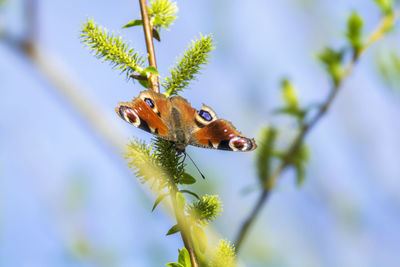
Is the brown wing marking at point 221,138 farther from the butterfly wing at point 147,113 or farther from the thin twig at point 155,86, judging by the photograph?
the thin twig at point 155,86

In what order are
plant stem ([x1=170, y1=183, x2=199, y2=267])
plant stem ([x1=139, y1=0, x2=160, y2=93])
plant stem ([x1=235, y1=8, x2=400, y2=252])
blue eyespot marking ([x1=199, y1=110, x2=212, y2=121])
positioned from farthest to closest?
plant stem ([x1=235, y1=8, x2=400, y2=252])
blue eyespot marking ([x1=199, y1=110, x2=212, y2=121])
plant stem ([x1=139, y1=0, x2=160, y2=93])
plant stem ([x1=170, y1=183, x2=199, y2=267])

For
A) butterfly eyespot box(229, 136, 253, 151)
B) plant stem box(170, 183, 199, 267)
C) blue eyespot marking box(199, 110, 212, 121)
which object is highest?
blue eyespot marking box(199, 110, 212, 121)

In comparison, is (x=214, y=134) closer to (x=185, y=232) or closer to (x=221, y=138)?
(x=221, y=138)

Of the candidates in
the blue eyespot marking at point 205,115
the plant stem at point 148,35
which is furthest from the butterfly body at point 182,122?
the plant stem at point 148,35

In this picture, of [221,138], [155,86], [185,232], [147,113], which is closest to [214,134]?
[221,138]

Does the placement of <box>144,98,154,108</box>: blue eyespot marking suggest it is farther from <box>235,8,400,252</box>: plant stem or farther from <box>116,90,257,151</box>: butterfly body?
<box>235,8,400,252</box>: plant stem

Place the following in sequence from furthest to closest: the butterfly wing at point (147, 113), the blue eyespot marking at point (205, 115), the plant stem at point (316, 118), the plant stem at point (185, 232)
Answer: the plant stem at point (316, 118), the blue eyespot marking at point (205, 115), the butterfly wing at point (147, 113), the plant stem at point (185, 232)

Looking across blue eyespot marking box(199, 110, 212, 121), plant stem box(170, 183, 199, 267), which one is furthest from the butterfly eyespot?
plant stem box(170, 183, 199, 267)
